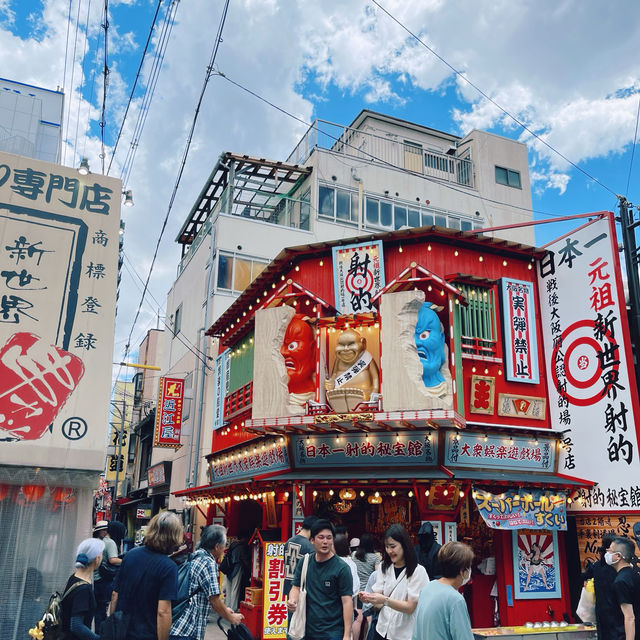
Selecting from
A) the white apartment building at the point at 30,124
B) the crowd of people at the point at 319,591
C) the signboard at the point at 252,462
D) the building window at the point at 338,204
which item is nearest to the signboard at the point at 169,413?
the signboard at the point at 252,462

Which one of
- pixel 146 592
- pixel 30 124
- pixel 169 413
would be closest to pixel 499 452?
pixel 146 592

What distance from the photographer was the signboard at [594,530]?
1266cm

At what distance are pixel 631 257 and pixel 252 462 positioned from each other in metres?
10.5

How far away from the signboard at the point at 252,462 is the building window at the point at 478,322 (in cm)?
481

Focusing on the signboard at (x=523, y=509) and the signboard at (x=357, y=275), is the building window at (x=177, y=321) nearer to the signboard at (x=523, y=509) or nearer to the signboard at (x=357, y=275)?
the signboard at (x=357, y=275)

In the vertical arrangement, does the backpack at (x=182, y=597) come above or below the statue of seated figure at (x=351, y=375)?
below

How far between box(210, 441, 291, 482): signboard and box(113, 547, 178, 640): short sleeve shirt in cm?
928

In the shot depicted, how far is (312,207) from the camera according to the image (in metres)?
25.1

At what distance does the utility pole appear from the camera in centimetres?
1403

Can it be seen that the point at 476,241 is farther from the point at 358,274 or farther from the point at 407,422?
the point at 407,422

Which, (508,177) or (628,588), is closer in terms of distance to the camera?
(628,588)

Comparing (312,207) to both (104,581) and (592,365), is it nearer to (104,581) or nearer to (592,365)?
(592,365)

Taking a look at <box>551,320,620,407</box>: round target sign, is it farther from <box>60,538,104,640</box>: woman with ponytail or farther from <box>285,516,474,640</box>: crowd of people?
<box>60,538,104,640</box>: woman with ponytail

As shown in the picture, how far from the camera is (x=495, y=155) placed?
3050 centimetres
